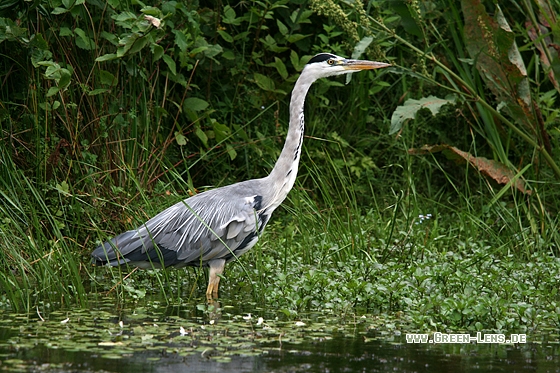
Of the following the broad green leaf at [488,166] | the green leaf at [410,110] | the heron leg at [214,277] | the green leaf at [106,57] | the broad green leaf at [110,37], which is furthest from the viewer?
the broad green leaf at [488,166]

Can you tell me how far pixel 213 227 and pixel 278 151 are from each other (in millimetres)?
1943

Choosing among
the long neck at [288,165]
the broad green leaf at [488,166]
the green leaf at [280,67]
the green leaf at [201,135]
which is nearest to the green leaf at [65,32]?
the green leaf at [201,135]

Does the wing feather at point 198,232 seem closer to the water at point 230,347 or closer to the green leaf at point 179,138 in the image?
the water at point 230,347

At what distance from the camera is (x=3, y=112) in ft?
18.9

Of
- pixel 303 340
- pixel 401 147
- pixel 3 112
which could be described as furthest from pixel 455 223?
pixel 3 112

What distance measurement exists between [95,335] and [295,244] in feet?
7.85

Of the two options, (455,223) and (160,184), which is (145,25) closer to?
(160,184)

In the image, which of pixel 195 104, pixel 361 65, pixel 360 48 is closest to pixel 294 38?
pixel 195 104

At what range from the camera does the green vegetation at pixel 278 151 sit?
4.78m

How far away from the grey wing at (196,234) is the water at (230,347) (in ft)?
2.38

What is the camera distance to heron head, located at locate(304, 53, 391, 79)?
572 cm

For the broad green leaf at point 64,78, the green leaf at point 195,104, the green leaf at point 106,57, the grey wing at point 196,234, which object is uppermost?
the green leaf at point 106,57

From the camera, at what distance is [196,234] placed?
5289 mm

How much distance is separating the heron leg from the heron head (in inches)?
58.3
